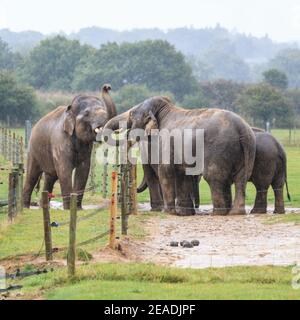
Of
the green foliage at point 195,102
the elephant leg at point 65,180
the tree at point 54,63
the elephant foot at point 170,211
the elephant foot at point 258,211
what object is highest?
the tree at point 54,63

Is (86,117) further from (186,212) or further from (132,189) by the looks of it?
(186,212)

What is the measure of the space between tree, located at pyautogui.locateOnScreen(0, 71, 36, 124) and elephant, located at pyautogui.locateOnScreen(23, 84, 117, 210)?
4324 cm

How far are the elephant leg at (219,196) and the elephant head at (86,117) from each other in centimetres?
285

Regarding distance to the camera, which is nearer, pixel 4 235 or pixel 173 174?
pixel 4 235

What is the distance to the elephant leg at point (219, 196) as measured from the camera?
943 inches

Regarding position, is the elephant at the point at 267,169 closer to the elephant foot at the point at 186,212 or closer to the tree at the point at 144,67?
the elephant foot at the point at 186,212

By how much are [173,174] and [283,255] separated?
8918 millimetres

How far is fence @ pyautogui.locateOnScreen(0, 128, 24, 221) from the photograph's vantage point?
67.5ft

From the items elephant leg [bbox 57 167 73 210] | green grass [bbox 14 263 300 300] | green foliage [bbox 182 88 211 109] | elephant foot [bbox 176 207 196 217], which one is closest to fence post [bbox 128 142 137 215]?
elephant foot [bbox 176 207 196 217]

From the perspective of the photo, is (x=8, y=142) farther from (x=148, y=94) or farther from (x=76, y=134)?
(x=148, y=94)

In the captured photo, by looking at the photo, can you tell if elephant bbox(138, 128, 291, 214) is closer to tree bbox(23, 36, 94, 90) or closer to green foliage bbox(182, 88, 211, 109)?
green foliage bbox(182, 88, 211, 109)

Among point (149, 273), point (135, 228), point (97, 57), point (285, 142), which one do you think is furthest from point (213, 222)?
point (97, 57)

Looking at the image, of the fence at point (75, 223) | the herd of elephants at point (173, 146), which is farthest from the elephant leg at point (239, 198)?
the fence at point (75, 223)

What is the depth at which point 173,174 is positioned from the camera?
24.8 meters
